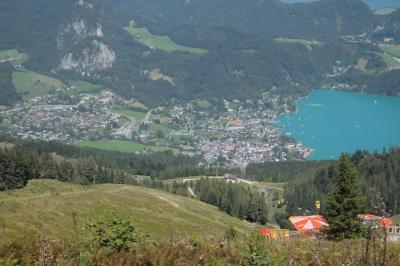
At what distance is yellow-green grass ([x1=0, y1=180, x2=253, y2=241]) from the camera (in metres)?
26.6

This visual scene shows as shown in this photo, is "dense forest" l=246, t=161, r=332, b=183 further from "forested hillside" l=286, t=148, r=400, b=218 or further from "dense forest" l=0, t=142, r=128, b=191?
"dense forest" l=0, t=142, r=128, b=191

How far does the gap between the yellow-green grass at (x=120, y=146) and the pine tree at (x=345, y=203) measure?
522 ft

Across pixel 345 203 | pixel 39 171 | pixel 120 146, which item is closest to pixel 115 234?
pixel 345 203

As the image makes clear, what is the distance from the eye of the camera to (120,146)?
190875 millimetres

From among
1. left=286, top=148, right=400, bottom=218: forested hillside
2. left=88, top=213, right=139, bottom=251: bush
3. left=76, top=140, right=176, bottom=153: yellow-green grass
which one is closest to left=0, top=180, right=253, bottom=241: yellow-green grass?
left=88, top=213, right=139, bottom=251: bush

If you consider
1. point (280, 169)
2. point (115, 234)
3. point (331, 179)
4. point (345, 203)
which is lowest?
point (115, 234)

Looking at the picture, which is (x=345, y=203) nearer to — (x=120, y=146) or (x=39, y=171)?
(x=39, y=171)

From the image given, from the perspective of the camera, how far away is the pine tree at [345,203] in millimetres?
25031

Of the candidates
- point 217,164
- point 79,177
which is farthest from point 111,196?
point 217,164

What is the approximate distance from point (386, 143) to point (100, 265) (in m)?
197

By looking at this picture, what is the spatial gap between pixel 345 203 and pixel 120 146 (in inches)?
6657

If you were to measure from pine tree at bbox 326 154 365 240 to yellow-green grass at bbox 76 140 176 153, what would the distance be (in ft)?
522

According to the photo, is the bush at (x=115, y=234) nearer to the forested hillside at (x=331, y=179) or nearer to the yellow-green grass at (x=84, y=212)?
the yellow-green grass at (x=84, y=212)

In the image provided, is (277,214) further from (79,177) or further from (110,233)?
(110,233)
